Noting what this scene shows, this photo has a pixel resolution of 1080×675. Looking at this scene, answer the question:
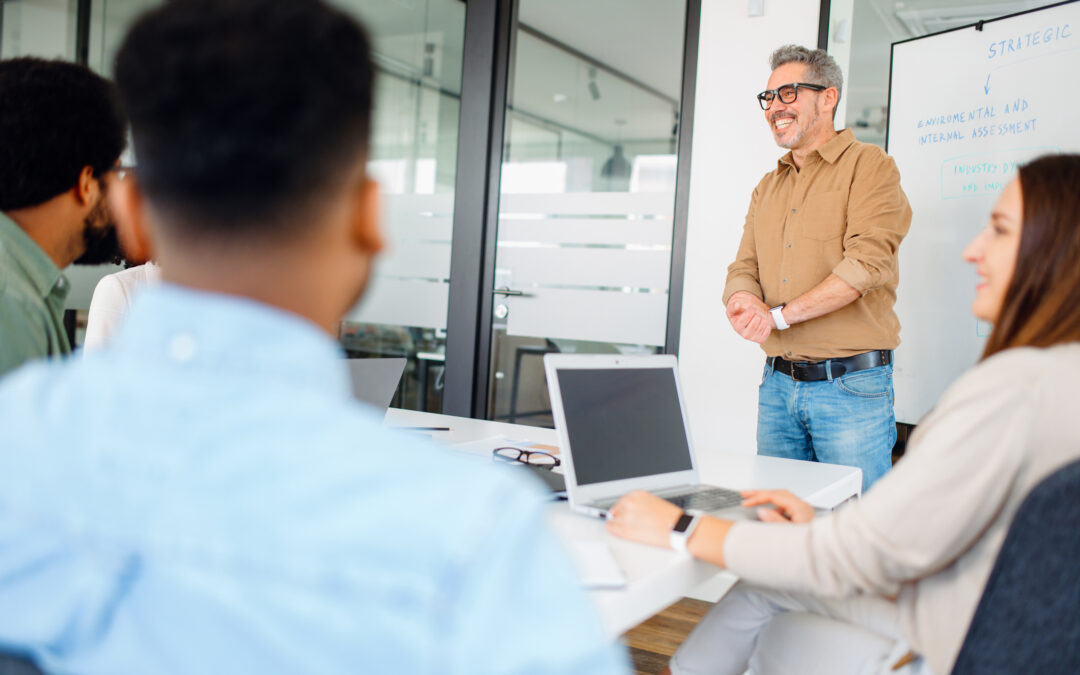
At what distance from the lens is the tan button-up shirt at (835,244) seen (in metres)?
2.41

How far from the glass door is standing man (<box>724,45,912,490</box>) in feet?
2.91

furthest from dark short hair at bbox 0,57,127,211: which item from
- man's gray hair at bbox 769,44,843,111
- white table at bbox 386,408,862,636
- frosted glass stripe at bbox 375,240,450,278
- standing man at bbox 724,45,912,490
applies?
frosted glass stripe at bbox 375,240,450,278

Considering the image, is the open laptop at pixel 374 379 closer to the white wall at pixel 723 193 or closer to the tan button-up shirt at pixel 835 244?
the tan button-up shirt at pixel 835 244

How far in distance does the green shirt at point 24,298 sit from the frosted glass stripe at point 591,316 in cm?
258

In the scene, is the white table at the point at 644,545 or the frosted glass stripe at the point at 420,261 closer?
the white table at the point at 644,545

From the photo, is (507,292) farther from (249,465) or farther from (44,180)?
(249,465)

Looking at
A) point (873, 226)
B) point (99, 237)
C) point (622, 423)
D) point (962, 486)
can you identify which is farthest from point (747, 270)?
point (99, 237)

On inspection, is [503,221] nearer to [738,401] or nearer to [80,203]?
[738,401]

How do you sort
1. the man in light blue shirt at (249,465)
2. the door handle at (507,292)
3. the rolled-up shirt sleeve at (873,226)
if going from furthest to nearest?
the door handle at (507,292) → the rolled-up shirt sleeve at (873,226) → the man in light blue shirt at (249,465)

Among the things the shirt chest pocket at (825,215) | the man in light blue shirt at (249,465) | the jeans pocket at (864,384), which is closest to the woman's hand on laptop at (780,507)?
the man in light blue shirt at (249,465)

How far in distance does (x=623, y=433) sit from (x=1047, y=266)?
2.44ft

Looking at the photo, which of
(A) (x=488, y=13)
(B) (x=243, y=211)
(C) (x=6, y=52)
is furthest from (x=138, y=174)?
(C) (x=6, y=52)

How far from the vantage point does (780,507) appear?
4.82ft

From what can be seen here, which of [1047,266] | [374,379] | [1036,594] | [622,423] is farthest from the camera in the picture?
[374,379]
